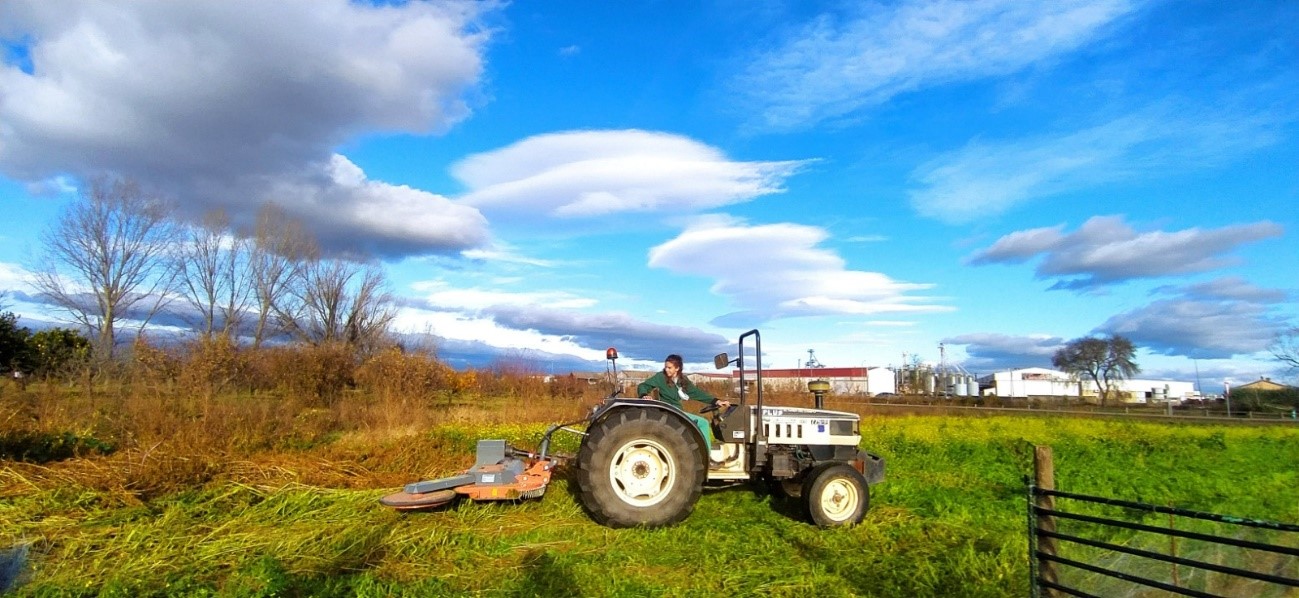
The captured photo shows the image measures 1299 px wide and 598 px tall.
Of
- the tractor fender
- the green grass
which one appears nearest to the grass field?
Answer: the green grass

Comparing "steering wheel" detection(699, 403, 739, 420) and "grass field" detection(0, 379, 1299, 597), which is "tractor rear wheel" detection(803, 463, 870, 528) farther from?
"steering wheel" detection(699, 403, 739, 420)

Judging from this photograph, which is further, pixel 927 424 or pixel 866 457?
pixel 927 424

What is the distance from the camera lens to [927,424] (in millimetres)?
17703

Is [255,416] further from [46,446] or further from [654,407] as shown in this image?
[654,407]

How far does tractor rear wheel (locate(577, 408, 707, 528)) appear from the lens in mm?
6672

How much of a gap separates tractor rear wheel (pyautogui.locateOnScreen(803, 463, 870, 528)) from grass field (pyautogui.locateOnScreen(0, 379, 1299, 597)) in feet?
0.73

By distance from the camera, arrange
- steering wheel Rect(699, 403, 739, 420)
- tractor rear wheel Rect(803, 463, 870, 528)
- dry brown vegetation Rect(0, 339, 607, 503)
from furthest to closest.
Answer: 1. dry brown vegetation Rect(0, 339, 607, 503)
2. steering wheel Rect(699, 403, 739, 420)
3. tractor rear wheel Rect(803, 463, 870, 528)

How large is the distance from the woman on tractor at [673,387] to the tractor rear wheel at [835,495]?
43.4 inches

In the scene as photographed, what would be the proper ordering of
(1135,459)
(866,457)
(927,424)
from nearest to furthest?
(866,457), (1135,459), (927,424)

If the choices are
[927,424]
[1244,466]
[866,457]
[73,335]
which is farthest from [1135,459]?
[73,335]

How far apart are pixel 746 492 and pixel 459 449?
4833mm

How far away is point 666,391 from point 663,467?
90 centimetres

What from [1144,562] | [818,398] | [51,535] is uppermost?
[818,398]

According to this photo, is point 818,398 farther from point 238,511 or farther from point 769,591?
point 238,511
